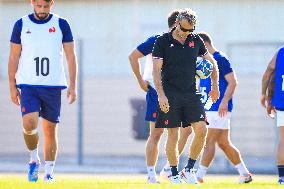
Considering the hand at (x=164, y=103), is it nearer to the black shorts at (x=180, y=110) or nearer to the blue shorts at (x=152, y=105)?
the black shorts at (x=180, y=110)

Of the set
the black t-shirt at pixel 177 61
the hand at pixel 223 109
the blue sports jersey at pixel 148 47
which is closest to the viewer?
Result: the black t-shirt at pixel 177 61

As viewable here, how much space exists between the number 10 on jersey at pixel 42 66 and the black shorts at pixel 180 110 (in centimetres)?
135

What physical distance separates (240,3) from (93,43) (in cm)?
367

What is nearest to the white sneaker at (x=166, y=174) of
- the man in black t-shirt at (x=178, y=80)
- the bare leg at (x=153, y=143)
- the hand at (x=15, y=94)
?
the bare leg at (x=153, y=143)

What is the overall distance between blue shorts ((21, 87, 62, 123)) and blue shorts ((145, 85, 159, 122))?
1.23m

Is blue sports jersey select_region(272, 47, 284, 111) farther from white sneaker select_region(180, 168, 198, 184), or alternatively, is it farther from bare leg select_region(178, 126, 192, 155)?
white sneaker select_region(180, 168, 198, 184)

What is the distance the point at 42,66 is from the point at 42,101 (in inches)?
15.7

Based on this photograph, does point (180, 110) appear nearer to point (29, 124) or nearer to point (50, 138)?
point (50, 138)

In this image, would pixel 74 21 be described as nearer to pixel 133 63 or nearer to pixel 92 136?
pixel 92 136

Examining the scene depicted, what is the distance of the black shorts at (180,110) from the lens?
12180mm

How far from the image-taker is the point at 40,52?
40.3 feet

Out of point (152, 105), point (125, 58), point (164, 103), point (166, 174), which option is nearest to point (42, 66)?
point (164, 103)

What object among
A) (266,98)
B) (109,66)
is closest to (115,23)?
(109,66)

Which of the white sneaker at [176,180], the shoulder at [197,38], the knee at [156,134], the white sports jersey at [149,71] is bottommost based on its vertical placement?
the white sneaker at [176,180]
